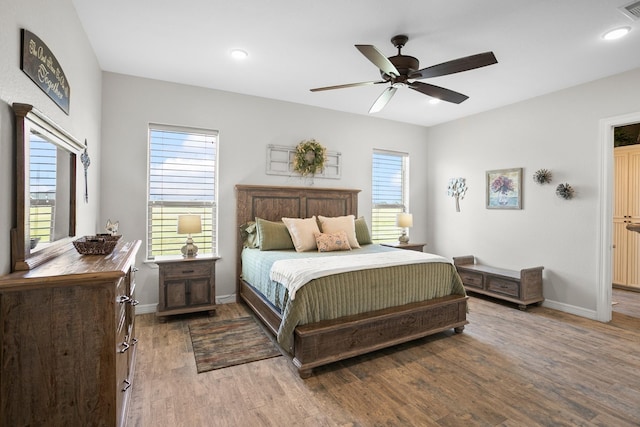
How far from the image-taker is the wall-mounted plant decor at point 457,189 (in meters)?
5.33

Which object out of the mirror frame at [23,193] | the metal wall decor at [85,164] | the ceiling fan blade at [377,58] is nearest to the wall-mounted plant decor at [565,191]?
the ceiling fan blade at [377,58]

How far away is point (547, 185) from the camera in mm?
4211

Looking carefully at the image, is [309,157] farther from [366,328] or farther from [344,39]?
[366,328]

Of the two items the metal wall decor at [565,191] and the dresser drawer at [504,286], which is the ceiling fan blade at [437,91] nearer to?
the metal wall decor at [565,191]

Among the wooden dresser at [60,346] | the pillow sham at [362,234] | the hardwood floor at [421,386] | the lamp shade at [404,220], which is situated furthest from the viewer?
the lamp shade at [404,220]

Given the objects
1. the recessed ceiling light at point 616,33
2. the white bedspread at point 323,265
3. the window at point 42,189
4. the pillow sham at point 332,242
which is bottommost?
the white bedspread at point 323,265

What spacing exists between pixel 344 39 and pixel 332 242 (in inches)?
84.4

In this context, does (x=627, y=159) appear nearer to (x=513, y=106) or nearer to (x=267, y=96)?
(x=513, y=106)

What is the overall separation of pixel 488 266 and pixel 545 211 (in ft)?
3.74

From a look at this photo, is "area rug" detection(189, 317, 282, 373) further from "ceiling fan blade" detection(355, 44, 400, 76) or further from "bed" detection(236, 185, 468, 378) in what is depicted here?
"ceiling fan blade" detection(355, 44, 400, 76)

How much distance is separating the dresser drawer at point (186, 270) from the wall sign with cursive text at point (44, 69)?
1.81 meters

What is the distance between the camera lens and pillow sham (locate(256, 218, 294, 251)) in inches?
151

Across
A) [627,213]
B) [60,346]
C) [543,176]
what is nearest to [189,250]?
[60,346]

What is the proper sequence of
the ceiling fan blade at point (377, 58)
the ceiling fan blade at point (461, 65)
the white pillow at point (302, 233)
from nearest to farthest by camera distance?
the ceiling fan blade at point (377, 58) → the ceiling fan blade at point (461, 65) → the white pillow at point (302, 233)
